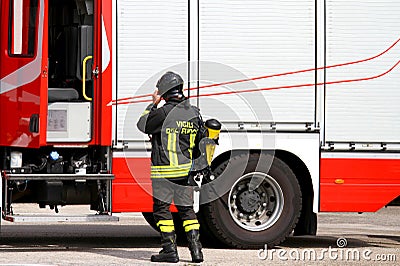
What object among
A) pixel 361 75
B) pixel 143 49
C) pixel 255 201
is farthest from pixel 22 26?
pixel 361 75

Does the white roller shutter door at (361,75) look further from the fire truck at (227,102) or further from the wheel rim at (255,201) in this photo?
the wheel rim at (255,201)

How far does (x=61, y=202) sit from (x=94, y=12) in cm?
223

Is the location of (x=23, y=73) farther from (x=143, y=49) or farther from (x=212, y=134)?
(x=212, y=134)

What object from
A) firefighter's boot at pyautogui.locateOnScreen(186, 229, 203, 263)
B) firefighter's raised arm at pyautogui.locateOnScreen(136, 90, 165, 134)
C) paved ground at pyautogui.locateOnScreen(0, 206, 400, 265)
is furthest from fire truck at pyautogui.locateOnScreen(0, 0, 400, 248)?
firefighter's boot at pyautogui.locateOnScreen(186, 229, 203, 263)

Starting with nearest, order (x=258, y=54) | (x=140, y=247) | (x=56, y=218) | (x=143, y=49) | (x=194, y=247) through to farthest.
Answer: (x=194, y=247), (x=56, y=218), (x=143, y=49), (x=258, y=54), (x=140, y=247)

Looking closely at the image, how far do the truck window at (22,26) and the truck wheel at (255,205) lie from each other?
2640mm

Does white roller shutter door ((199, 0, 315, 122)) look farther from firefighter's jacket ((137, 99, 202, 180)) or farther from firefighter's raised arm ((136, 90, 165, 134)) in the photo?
firefighter's raised arm ((136, 90, 165, 134))

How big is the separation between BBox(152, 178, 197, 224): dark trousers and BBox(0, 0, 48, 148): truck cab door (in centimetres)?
155

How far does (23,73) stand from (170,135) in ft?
6.52

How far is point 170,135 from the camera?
34.3 ft

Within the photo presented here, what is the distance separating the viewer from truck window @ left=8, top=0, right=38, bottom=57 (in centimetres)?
1134

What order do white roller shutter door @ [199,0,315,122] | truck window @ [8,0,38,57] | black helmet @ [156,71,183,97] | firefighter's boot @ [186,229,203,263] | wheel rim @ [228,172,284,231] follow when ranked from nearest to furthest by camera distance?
1. firefighter's boot @ [186,229,203,263]
2. black helmet @ [156,71,183,97]
3. truck window @ [8,0,38,57]
4. white roller shutter door @ [199,0,315,122]
5. wheel rim @ [228,172,284,231]

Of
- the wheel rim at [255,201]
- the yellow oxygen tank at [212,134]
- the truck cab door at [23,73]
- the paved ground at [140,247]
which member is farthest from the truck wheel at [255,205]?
the truck cab door at [23,73]

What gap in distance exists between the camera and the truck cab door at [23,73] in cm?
1107
